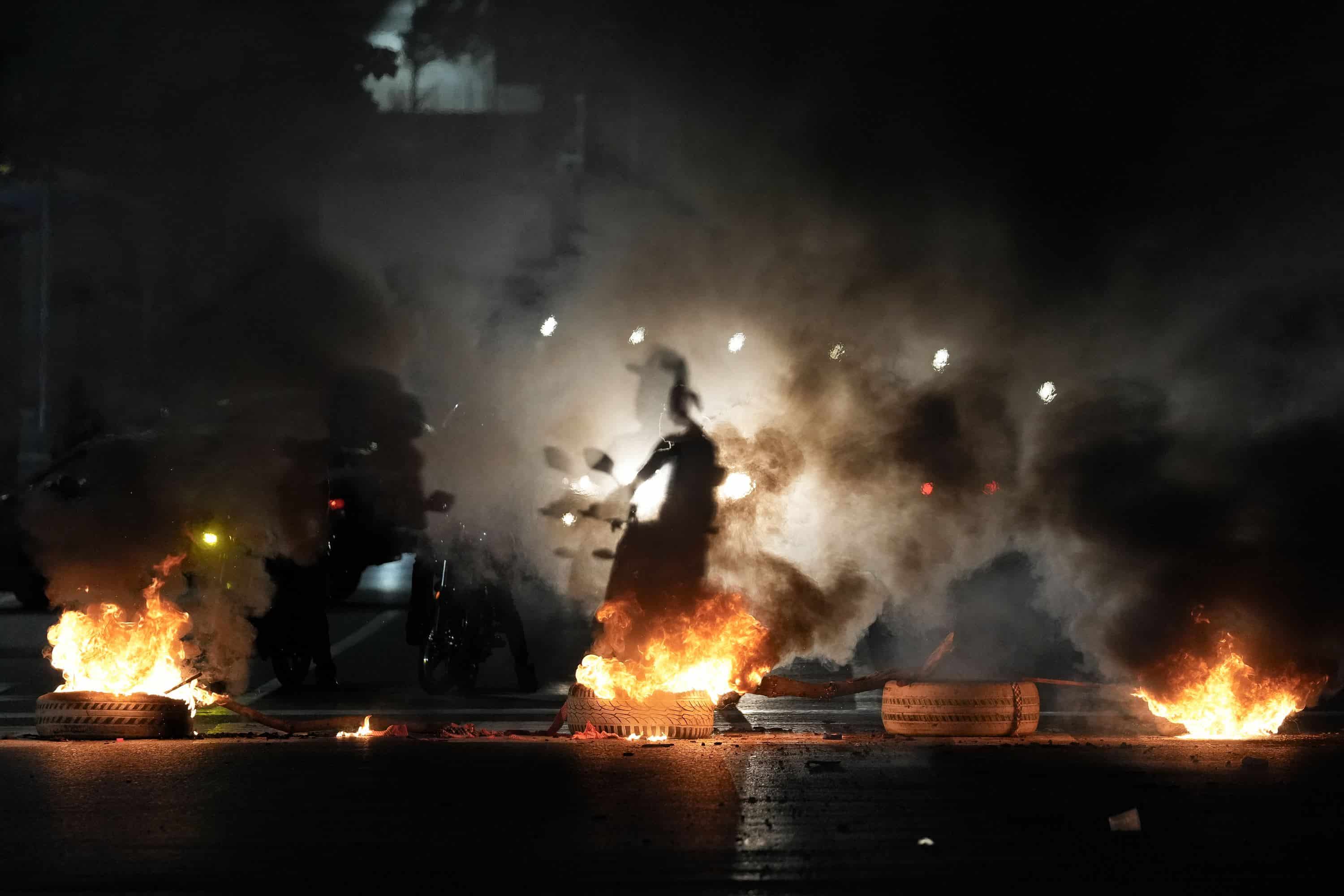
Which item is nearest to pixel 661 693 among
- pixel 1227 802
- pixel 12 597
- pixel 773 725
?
pixel 773 725

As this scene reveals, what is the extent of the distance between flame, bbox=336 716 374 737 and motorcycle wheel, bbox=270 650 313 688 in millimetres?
3692

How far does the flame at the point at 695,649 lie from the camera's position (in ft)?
32.6

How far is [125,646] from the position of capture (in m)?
10.1

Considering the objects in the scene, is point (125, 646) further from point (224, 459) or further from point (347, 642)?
point (347, 642)

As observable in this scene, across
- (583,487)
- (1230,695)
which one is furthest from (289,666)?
(1230,695)

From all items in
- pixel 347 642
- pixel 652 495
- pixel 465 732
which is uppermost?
pixel 347 642

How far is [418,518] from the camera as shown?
15617 mm

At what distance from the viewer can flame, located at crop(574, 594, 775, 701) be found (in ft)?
32.6

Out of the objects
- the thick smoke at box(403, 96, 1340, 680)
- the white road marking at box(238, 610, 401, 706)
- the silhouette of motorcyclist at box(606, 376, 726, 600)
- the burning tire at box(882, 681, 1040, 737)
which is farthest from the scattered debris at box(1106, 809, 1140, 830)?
the white road marking at box(238, 610, 401, 706)

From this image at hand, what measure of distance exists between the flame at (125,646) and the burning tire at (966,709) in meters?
4.72

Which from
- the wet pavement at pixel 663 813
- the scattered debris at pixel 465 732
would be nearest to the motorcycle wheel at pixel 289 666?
the scattered debris at pixel 465 732

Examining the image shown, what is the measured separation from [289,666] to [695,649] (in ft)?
17.0

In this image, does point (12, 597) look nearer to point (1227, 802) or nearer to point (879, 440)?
point (879, 440)

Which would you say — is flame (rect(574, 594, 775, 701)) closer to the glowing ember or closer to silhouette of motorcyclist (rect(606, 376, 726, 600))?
silhouette of motorcyclist (rect(606, 376, 726, 600))
